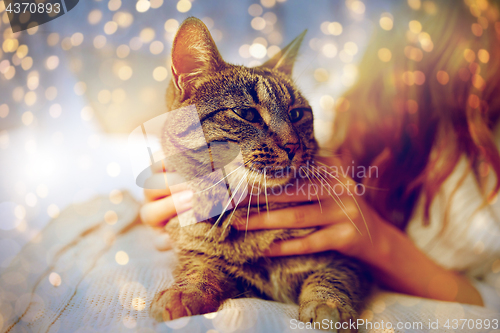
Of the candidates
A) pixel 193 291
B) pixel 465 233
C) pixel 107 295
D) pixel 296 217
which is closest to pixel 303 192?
pixel 296 217

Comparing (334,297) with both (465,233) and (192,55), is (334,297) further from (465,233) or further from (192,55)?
(465,233)

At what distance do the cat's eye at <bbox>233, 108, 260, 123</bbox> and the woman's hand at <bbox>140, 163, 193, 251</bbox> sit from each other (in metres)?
0.21

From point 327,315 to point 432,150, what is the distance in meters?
0.85

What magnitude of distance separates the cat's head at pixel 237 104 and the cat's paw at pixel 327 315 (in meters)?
0.25

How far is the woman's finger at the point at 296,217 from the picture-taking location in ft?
1.81

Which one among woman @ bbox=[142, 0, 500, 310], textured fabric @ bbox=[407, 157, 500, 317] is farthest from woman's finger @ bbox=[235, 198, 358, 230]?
textured fabric @ bbox=[407, 157, 500, 317]

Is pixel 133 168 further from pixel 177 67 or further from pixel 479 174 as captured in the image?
pixel 479 174

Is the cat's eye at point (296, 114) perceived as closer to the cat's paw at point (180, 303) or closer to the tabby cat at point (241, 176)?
the tabby cat at point (241, 176)

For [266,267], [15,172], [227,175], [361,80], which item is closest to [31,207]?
[15,172]

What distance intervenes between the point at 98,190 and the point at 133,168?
4.0 inches

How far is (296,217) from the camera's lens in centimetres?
56

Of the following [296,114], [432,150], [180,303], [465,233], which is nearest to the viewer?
[180,303]

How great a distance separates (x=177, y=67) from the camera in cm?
48

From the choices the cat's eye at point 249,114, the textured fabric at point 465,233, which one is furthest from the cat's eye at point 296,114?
the textured fabric at point 465,233
